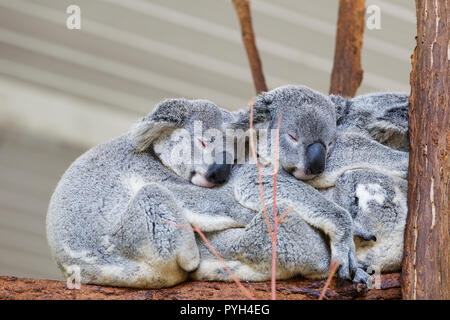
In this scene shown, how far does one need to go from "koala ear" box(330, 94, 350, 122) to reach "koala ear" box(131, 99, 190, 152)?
32.4 inches

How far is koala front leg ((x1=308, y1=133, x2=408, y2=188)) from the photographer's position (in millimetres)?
3221

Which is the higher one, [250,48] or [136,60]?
[136,60]

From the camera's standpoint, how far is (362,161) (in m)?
3.23

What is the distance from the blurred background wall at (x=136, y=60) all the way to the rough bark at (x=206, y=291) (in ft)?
12.6

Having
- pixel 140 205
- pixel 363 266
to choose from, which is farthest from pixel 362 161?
pixel 140 205

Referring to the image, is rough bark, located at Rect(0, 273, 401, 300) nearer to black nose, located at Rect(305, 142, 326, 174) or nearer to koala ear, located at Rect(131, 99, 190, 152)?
black nose, located at Rect(305, 142, 326, 174)

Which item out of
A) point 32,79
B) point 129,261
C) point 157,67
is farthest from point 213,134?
point 32,79

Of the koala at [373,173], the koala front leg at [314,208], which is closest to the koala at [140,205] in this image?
the koala front leg at [314,208]

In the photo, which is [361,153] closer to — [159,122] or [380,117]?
[380,117]

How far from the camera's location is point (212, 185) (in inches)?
128

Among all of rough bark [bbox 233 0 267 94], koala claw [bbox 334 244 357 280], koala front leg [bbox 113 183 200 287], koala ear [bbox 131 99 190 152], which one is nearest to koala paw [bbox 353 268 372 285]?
koala claw [bbox 334 244 357 280]

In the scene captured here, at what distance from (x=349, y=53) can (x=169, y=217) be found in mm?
2143

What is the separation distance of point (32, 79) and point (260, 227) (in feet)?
17.0

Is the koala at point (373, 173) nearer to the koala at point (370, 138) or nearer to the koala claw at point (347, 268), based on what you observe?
the koala at point (370, 138)
